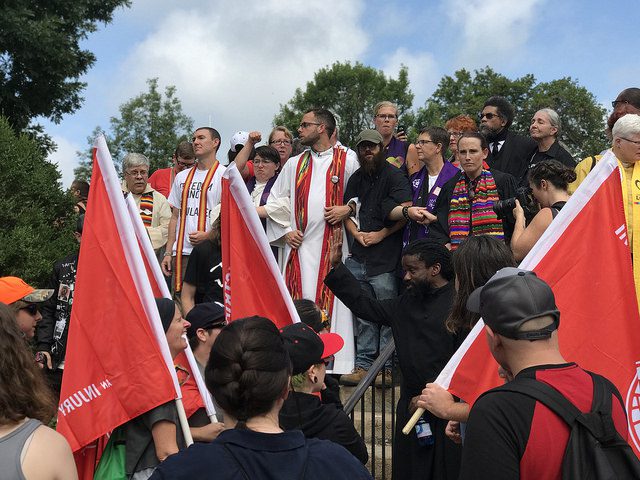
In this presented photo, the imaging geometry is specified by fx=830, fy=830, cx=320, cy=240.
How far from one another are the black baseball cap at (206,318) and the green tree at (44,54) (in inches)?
668

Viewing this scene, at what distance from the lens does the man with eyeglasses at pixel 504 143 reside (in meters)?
8.51

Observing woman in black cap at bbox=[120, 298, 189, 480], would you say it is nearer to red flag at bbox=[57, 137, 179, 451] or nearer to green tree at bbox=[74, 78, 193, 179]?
red flag at bbox=[57, 137, 179, 451]

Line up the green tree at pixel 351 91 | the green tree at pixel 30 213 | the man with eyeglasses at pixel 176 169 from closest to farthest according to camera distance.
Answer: the green tree at pixel 30 213, the man with eyeglasses at pixel 176 169, the green tree at pixel 351 91

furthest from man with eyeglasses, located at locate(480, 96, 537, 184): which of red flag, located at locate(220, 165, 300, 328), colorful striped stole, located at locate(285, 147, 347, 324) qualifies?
red flag, located at locate(220, 165, 300, 328)

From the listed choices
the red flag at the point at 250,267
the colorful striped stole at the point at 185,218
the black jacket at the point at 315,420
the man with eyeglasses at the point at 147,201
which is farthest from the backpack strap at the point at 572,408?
the man with eyeglasses at the point at 147,201

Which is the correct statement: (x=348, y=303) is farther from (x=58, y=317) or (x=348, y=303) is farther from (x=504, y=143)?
(x=504, y=143)

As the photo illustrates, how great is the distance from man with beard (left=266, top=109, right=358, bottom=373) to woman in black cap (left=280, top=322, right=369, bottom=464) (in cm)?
402

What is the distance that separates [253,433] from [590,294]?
210cm

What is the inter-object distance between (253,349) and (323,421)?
135cm

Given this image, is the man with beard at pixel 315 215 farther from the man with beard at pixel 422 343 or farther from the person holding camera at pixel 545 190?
the man with beard at pixel 422 343

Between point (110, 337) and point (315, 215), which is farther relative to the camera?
point (315, 215)

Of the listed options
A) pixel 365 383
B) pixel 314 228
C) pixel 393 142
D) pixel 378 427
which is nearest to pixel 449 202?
pixel 314 228

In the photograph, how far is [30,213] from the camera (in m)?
9.49

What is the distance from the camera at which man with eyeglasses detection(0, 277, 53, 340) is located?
16.2 feet
